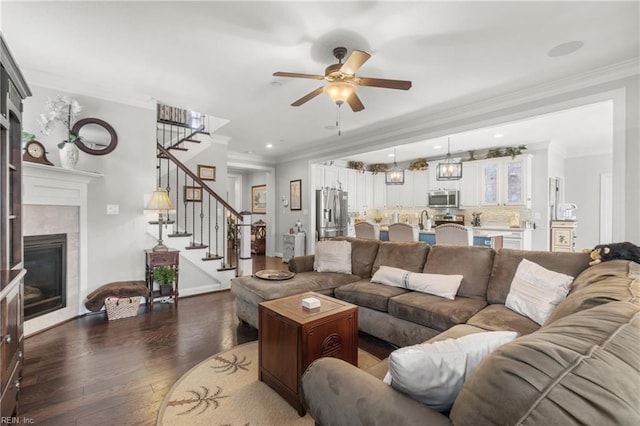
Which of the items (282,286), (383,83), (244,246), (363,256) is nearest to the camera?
(383,83)

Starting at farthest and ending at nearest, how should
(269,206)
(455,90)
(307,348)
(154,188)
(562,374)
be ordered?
(269,206), (154,188), (455,90), (307,348), (562,374)

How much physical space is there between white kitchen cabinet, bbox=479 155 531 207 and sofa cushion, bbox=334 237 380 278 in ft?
13.1

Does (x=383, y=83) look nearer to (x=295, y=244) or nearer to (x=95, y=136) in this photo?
(x=95, y=136)

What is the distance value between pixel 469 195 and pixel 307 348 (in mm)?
6046

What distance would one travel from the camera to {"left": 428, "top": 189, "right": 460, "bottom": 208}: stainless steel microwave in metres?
6.83

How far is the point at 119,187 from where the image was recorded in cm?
386

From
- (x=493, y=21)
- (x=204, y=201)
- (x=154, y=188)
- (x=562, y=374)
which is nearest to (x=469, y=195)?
(x=493, y=21)


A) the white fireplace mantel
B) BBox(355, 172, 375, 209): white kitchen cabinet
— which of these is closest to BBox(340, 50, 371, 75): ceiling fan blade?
the white fireplace mantel

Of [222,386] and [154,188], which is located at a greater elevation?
[154,188]

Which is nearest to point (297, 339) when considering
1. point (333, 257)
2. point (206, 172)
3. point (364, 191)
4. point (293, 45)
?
point (333, 257)

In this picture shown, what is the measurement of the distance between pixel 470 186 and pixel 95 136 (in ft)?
22.5

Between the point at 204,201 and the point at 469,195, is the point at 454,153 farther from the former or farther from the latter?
the point at 204,201

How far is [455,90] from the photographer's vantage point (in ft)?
11.8

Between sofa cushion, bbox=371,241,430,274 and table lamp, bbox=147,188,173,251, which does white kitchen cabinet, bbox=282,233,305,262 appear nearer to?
table lamp, bbox=147,188,173,251
